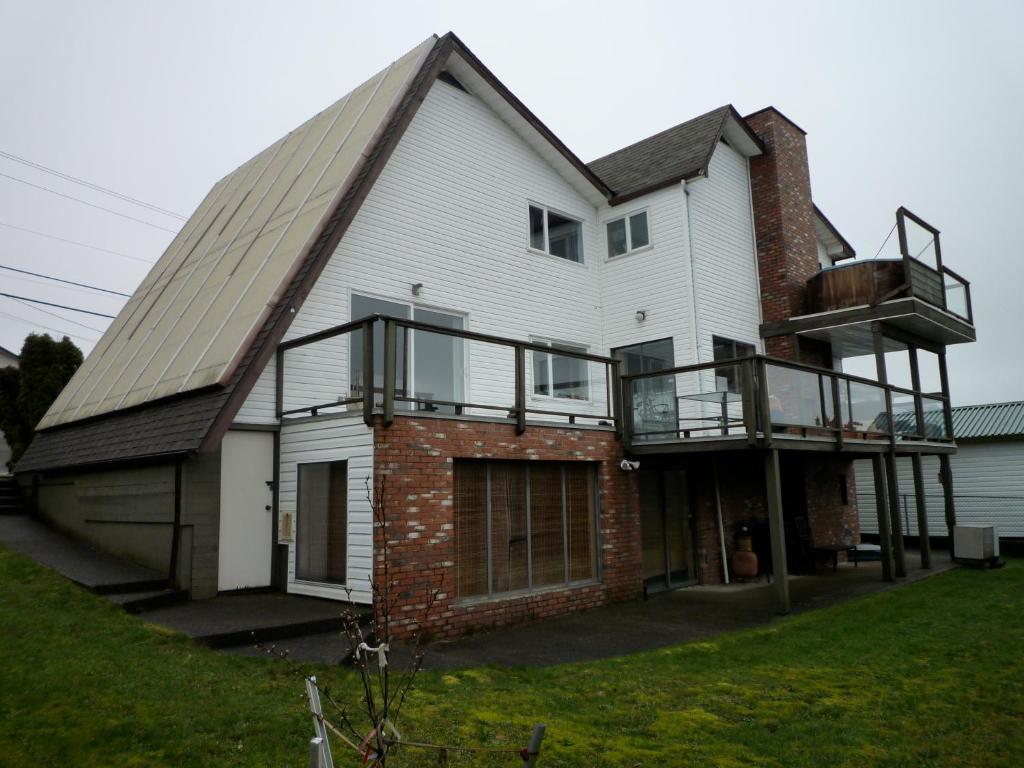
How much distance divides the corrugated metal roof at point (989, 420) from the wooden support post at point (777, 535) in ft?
44.6

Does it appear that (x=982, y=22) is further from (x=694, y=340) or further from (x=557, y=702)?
(x=557, y=702)

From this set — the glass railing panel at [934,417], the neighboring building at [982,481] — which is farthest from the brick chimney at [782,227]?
the neighboring building at [982,481]

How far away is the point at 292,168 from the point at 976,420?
20667mm

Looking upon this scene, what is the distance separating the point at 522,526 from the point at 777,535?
145 inches

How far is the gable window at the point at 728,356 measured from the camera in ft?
38.1

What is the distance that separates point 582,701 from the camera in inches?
243

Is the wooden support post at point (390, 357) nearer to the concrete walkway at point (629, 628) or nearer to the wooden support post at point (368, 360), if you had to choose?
the wooden support post at point (368, 360)

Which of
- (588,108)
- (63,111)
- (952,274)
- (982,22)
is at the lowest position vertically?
(952,274)

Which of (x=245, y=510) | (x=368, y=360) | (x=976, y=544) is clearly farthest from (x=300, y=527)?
(x=976, y=544)

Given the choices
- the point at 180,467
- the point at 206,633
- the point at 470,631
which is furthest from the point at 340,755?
the point at 180,467

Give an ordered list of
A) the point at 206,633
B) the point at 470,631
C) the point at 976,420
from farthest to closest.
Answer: the point at 976,420 < the point at 470,631 < the point at 206,633

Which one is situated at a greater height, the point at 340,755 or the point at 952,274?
the point at 952,274

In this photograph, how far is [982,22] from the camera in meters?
24.2

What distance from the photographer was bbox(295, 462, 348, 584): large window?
9125 millimetres
